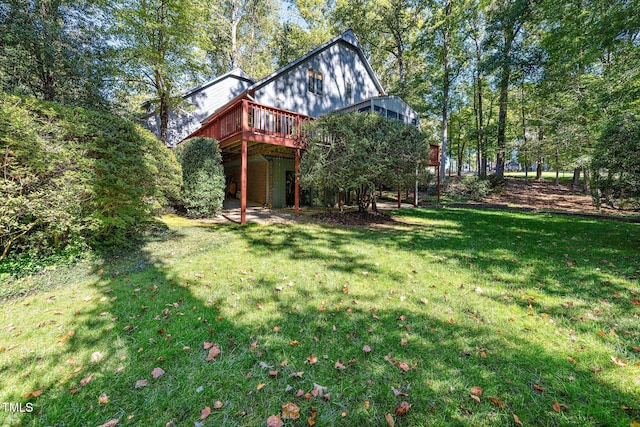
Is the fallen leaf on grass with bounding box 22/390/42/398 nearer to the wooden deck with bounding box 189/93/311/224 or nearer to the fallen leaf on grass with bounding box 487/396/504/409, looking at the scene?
the fallen leaf on grass with bounding box 487/396/504/409

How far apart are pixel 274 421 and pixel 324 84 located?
50.0ft

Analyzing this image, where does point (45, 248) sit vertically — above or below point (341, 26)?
A: below

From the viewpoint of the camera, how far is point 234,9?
63.9 ft

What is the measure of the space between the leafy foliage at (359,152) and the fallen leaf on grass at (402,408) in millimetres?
6730

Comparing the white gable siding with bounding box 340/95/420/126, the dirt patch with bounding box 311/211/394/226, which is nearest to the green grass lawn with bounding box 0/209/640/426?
the dirt patch with bounding box 311/211/394/226

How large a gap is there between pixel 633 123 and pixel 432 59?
60.2ft

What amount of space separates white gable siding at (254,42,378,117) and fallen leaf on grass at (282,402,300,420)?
12.4 metres

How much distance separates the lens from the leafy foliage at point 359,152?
8.23 metres

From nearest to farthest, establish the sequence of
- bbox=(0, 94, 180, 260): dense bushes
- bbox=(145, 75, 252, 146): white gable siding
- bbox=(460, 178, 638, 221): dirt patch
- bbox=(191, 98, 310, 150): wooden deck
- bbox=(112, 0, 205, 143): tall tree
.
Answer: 1. bbox=(0, 94, 180, 260): dense bushes
2. bbox=(191, 98, 310, 150): wooden deck
3. bbox=(112, 0, 205, 143): tall tree
4. bbox=(460, 178, 638, 221): dirt patch
5. bbox=(145, 75, 252, 146): white gable siding

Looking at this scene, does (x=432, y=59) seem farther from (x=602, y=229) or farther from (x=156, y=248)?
(x=156, y=248)

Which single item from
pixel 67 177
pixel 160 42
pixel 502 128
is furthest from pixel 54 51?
pixel 502 128

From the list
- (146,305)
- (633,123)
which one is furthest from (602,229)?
(146,305)

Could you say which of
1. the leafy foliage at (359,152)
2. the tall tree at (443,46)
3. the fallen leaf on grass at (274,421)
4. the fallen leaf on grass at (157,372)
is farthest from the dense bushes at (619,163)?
the tall tree at (443,46)

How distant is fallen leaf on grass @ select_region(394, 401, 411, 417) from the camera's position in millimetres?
1833
